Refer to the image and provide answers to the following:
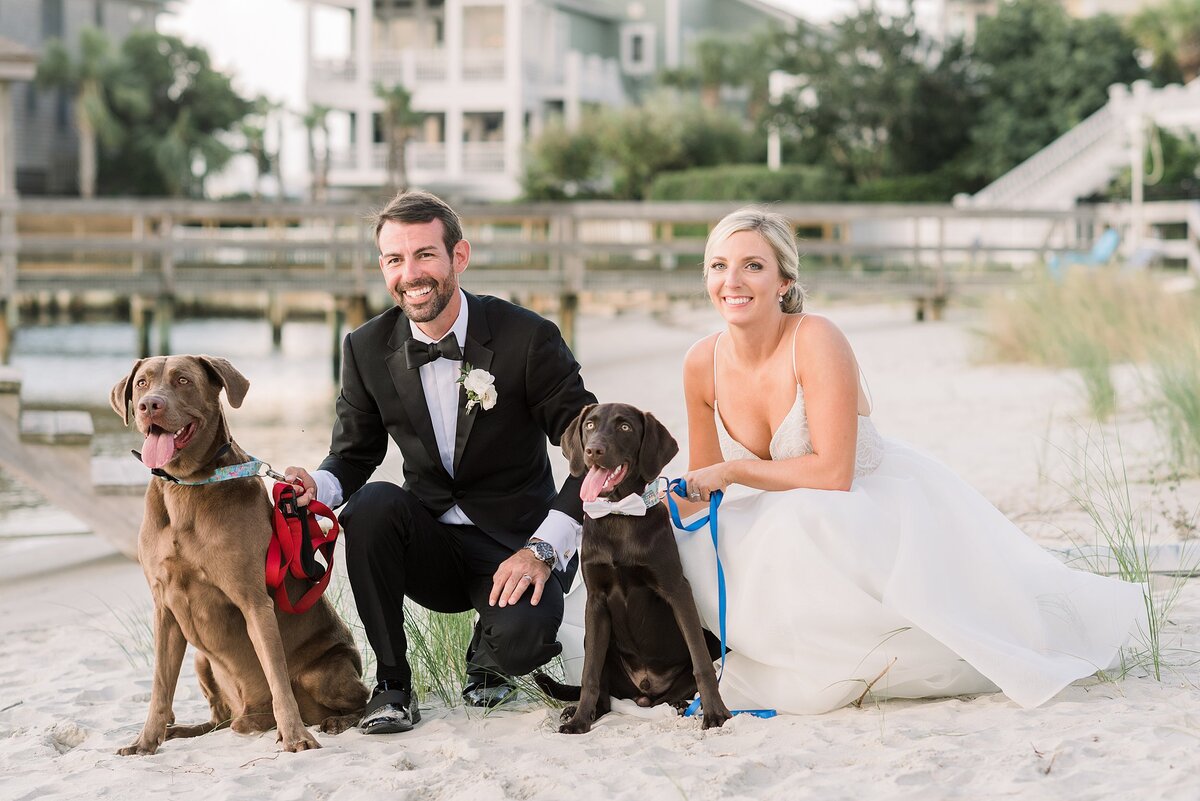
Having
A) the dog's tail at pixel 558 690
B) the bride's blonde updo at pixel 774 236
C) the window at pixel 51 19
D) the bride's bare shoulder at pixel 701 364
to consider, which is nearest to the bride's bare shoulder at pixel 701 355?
the bride's bare shoulder at pixel 701 364

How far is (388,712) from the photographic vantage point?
146 inches

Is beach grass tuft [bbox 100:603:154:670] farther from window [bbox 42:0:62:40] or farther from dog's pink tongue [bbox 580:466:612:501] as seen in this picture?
window [bbox 42:0:62:40]

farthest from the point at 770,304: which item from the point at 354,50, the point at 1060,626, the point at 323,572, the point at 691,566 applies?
the point at 354,50

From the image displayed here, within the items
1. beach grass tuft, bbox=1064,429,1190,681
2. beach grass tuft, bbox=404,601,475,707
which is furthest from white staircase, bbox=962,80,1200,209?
beach grass tuft, bbox=404,601,475,707

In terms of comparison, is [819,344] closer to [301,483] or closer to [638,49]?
[301,483]

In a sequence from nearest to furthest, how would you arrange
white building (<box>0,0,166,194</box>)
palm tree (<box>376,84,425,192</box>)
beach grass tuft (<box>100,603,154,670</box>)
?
1. beach grass tuft (<box>100,603,154,670</box>)
2. palm tree (<box>376,84,425,192</box>)
3. white building (<box>0,0,166,194</box>)

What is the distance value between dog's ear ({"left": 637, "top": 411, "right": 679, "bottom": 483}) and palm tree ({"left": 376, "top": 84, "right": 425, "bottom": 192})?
3205 cm

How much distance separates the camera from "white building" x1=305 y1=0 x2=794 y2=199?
1490 inches

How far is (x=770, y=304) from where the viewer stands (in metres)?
3.94

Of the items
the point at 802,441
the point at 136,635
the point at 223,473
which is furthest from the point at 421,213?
the point at 136,635

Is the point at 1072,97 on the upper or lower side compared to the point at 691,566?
upper

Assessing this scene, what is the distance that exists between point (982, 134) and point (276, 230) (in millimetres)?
19845

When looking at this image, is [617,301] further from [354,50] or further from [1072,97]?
[354,50]

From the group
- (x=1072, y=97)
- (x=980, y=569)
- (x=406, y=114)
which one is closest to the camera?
(x=980, y=569)
